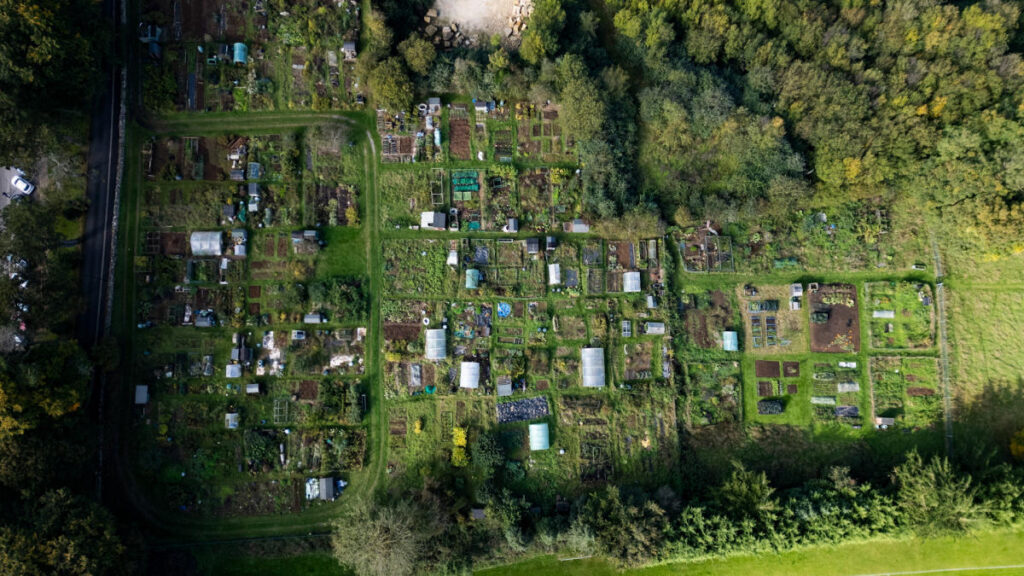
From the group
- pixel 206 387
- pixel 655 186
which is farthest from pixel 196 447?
pixel 655 186

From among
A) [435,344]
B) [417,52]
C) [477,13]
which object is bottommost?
Result: [435,344]

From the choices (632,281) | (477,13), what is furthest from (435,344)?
(477,13)

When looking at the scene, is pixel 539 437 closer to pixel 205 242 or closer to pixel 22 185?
pixel 205 242

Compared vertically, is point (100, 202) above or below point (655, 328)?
above

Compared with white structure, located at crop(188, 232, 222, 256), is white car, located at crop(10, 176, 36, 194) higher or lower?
higher

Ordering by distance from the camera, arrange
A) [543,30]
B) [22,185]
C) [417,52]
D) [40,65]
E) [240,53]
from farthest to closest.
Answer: [240,53]
[417,52]
[543,30]
[22,185]
[40,65]

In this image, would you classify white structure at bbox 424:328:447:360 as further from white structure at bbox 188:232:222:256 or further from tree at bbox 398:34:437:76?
tree at bbox 398:34:437:76

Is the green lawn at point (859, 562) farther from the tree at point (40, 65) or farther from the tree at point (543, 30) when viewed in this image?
the tree at point (40, 65)

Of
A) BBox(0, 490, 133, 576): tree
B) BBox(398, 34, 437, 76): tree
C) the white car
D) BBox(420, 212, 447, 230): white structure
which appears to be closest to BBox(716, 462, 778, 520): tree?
BBox(420, 212, 447, 230): white structure
